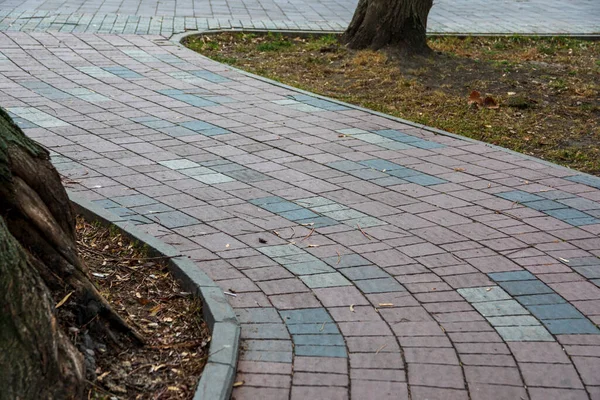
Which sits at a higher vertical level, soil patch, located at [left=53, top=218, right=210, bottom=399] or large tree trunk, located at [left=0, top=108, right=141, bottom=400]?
large tree trunk, located at [left=0, top=108, right=141, bottom=400]

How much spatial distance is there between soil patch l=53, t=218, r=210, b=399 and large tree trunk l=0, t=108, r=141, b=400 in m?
0.11

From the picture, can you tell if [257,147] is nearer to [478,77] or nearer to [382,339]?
[382,339]

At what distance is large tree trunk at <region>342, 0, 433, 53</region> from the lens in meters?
10.7

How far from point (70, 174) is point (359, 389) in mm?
3408

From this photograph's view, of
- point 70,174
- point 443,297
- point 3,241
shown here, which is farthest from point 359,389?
point 70,174

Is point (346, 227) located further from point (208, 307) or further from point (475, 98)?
point (475, 98)

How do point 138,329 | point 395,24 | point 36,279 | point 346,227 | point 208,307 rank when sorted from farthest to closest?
point 395,24, point 346,227, point 208,307, point 138,329, point 36,279

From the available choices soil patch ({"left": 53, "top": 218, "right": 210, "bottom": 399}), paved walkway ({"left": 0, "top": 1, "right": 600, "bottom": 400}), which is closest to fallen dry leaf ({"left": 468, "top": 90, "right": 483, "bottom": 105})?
Answer: paved walkway ({"left": 0, "top": 1, "right": 600, "bottom": 400})

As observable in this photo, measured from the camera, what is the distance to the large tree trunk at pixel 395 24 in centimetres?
1070

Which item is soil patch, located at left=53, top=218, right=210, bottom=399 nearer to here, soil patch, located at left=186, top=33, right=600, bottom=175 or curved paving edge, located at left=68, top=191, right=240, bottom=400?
curved paving edge, located at left=68, top=191, right=240, bottom=400

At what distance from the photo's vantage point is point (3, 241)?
10.4 feet

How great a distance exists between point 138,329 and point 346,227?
1.89 metres

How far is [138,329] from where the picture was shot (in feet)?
13.7

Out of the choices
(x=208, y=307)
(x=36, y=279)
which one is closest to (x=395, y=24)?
(x=208, y=307)
